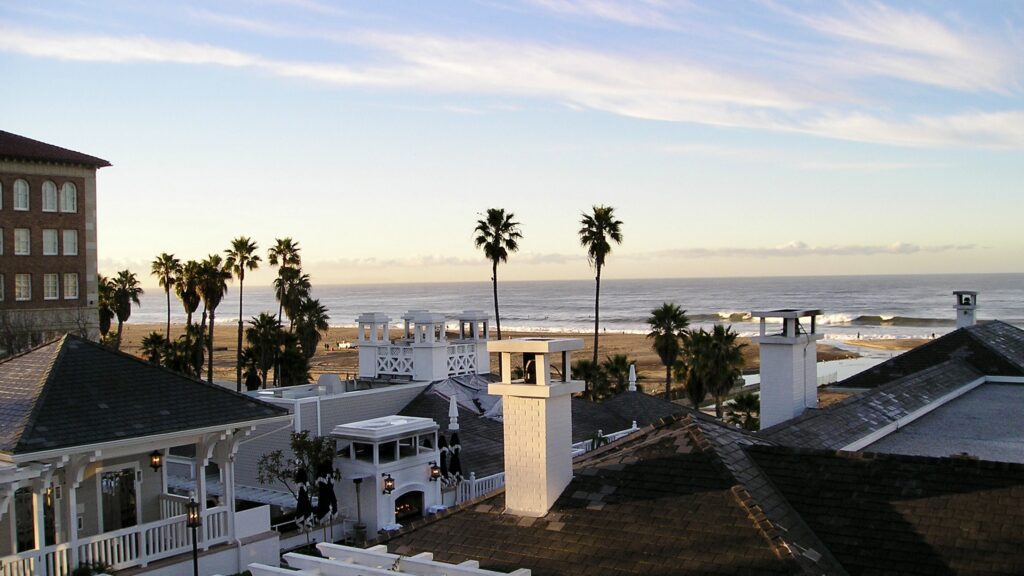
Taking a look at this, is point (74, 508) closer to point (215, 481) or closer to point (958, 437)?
point (215, 481)

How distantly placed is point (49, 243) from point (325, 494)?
38578mm

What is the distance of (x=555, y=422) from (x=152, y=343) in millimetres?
41129

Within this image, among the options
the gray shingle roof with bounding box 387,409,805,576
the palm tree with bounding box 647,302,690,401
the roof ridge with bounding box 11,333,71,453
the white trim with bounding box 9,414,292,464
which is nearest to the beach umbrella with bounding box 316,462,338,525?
the white trim with bounding box 9,414,292,464

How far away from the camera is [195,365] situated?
47.5m

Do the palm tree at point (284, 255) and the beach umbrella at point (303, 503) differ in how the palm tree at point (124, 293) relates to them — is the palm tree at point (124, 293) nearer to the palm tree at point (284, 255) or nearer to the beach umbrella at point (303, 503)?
the palm tree at point (284, 255)

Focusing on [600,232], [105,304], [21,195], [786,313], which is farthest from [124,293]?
[786,313]

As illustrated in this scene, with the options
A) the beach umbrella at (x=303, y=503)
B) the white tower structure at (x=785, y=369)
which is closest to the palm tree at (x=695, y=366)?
the white tower structure at (x=785, y=369)

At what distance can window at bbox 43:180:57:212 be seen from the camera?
1997 inches

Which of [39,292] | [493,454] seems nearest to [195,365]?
[39,292]

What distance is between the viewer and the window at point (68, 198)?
5156cm

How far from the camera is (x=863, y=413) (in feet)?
50.2

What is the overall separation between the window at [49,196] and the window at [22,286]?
3932mm

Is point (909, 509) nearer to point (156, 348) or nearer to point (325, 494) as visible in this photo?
point (325, 494)

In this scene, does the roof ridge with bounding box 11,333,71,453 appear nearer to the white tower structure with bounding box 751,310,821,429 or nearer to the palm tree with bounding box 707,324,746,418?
the white tower structure with bounding box 751,310,821,429
